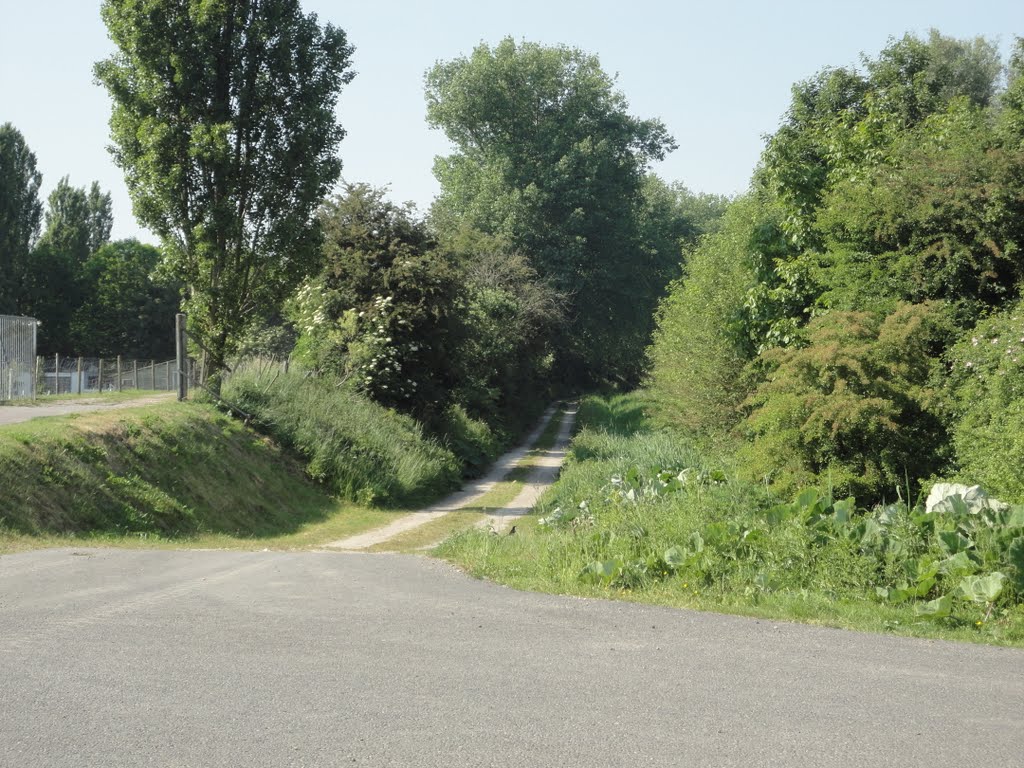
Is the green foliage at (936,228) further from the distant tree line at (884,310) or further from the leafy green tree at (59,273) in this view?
the leafy green tree at (59,273)

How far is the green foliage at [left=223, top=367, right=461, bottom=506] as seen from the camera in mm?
25594

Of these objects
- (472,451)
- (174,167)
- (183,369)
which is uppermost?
(174,167)

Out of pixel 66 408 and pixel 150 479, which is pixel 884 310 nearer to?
pixel 150 479

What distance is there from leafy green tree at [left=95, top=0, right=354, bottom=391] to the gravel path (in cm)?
195

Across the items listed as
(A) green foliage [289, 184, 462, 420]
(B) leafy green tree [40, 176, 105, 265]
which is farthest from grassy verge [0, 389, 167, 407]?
(B) leafy green tree [40, 176, 105, 265]

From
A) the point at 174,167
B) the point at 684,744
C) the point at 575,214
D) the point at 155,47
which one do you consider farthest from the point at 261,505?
the point at 575,214

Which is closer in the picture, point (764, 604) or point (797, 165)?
point (764, 604)

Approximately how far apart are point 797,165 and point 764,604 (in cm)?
1833

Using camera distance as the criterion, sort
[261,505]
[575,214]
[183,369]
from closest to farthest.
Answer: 1. [261,505]
2. [183,369]
3. [575,214]

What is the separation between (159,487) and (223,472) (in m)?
2.53

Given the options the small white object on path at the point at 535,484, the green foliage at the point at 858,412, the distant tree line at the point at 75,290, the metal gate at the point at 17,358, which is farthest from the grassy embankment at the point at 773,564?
the distant tree line at the point at 75,290

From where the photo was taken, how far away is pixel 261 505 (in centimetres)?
2150

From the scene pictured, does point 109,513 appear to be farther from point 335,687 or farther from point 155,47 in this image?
point 155,47

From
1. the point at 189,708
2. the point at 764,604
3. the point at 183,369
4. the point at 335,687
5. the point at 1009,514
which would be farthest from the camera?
the point at 183,369
